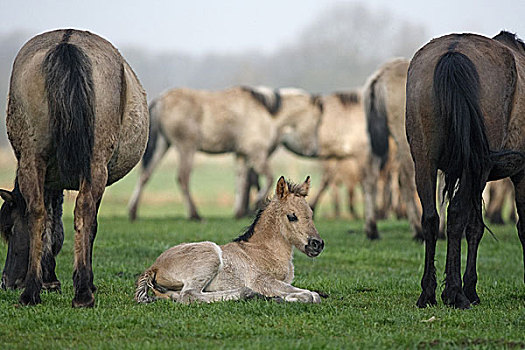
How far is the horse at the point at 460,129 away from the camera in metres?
6.92

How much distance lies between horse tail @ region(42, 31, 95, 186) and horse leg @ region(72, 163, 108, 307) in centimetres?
9

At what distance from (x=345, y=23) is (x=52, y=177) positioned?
118683 mm

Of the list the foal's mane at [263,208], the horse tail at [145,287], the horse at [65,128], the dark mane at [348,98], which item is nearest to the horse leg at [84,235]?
the horse at [65,128]

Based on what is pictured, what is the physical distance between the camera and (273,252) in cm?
795

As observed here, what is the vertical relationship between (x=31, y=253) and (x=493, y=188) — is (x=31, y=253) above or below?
above

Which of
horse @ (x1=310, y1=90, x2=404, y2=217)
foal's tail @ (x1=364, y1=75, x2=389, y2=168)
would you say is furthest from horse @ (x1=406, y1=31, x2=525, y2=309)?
horse @ (x1=310, y1=90, x2=404, y2=217)

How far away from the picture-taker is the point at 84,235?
6941 mm

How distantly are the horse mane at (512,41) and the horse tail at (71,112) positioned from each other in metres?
4.42

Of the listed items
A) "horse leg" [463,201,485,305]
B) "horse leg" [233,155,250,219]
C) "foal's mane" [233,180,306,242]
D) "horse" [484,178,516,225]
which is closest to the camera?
"horse leg" [463,201,485,305]

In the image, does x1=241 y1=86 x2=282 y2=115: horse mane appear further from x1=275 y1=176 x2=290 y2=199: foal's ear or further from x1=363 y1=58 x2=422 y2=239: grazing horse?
x1=275 y1=176 x2=290 y2=199: foal's ear

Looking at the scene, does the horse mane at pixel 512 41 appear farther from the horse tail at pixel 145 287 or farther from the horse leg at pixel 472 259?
the horse tail at pixel 145 287

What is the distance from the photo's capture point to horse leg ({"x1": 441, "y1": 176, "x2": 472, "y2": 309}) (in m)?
7.07

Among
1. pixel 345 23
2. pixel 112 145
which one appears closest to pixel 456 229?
pixel 112 145

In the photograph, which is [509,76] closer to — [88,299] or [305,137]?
[88,299]
